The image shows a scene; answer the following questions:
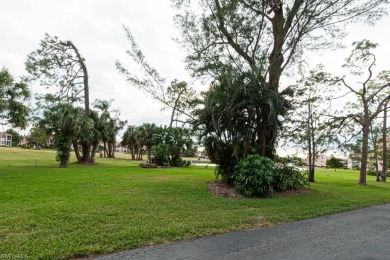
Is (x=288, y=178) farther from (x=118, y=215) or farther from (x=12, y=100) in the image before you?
(x=12, y=100)

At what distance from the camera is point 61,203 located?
5953mm

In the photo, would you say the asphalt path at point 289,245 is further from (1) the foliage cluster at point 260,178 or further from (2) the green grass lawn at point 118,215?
(1) the foliage cluster at point 260,178

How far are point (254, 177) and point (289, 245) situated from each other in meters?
4.28

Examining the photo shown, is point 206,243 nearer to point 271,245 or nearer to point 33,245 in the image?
point 271,245

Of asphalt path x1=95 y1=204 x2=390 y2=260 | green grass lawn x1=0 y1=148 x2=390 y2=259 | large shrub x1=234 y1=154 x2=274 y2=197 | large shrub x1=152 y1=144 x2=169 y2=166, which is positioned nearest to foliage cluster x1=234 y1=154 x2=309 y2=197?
large shrub x1=234 y1=154 x2=274 y2=197

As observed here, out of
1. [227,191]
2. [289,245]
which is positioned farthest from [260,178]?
[289,245]

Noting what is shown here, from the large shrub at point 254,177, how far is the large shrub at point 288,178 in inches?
28.7

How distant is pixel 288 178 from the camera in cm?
938

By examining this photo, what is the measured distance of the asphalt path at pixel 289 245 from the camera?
3369 mm

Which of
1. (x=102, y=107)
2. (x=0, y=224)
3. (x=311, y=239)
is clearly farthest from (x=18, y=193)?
(x=102, y=107)

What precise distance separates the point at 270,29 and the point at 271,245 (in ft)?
33.9

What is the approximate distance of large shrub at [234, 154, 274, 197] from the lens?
7.92 m

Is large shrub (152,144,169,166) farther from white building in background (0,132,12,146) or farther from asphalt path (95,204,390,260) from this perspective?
white building in background (0,132,12,146)

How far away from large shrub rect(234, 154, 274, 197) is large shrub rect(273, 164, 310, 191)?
0.73 metres
